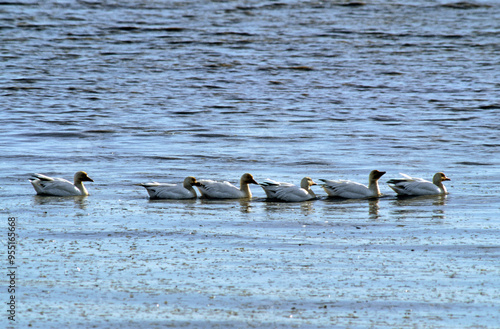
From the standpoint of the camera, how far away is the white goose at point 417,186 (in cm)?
1238

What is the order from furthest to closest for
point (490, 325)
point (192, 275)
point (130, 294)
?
point (192, 275), point (130, 294), point (490, 325)

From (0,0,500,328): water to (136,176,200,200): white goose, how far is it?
1.37ft

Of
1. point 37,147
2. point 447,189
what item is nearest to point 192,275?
point 447,189

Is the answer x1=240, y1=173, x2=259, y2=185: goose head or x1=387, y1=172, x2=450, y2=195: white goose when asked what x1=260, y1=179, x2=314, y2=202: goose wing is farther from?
x1=387, y1=172, x2=450, y2=195: white goose

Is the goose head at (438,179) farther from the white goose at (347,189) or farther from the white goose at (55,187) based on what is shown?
the white goose at (55,187)

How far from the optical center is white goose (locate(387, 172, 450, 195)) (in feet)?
40.6

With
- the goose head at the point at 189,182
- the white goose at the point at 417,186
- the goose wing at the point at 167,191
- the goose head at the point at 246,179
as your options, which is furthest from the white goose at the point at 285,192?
the white goose at the point at 417,186

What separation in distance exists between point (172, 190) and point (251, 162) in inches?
124

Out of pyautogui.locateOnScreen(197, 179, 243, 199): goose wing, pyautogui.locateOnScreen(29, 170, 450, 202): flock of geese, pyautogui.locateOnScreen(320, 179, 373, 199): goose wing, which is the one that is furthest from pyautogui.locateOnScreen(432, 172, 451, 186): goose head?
pyautogui.locateOnScreen(197, 179, 243, 199): goose wing

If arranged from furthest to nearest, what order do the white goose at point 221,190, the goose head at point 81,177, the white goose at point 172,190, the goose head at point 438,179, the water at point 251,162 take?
the goose head at point 438,179
the goose head at point 81,177
the white goose at point 221,190
the white goose at point 172,190
the water at point 251,162

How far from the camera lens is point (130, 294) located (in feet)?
22.5

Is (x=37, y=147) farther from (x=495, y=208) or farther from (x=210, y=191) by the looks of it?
(x=495, y=208)

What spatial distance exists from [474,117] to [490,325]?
15145mm

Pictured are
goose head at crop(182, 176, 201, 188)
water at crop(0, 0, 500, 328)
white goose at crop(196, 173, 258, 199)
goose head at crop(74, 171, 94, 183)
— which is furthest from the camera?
goose head at crop(182, 176, 201, 188)
